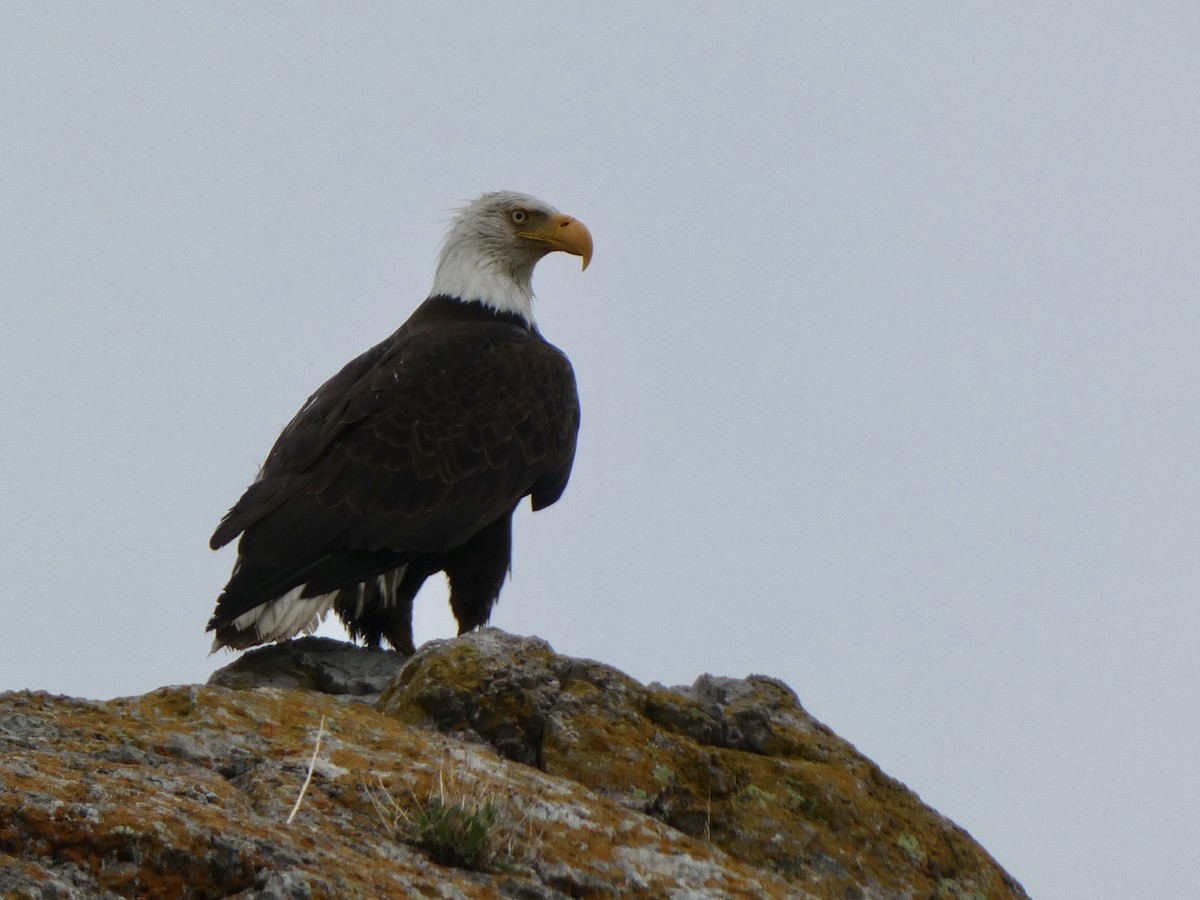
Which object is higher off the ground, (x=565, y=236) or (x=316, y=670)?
(x=565, y=236)

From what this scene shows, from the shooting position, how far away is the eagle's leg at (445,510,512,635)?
7.29 metres

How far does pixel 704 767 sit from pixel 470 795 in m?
1.22

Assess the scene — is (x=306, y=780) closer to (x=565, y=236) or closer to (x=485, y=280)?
(x=485, y=280)

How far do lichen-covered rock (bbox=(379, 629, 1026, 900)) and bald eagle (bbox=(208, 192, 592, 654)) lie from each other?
2.09 meters

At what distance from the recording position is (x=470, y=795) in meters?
3.12

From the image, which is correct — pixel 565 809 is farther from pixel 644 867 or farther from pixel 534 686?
pixel 534 686

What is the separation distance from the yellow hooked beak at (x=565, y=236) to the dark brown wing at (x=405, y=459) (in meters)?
0.80

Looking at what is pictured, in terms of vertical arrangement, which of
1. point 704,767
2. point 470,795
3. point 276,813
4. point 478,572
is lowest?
point 276,813

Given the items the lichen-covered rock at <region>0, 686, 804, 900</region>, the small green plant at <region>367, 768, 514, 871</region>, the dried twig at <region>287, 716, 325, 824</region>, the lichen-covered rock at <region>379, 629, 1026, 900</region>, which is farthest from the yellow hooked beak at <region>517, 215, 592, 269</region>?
the small green plant at <region>367, 768, 514, 871</region>

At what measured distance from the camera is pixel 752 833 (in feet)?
13.2

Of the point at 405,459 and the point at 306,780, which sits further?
the point at 405,459

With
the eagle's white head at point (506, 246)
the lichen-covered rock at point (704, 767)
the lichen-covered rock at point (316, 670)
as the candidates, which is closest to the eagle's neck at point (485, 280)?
the eagle's white head at point (506, 246)

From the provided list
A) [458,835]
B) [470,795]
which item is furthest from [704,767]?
[458,835]

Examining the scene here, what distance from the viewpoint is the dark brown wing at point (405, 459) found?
6562mm
